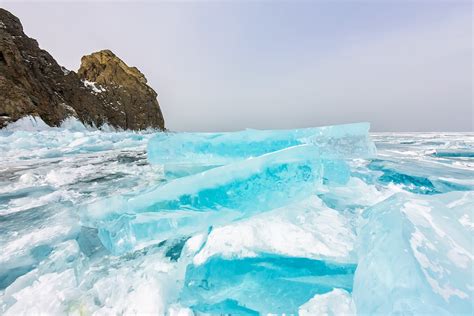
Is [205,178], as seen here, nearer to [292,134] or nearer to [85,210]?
[85,210]

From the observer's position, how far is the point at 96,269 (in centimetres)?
100

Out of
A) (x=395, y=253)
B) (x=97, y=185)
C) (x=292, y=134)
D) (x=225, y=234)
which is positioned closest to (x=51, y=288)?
(x=225, y=234)

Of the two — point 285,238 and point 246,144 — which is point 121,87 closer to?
point 246,144

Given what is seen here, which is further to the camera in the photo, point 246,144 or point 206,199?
point 246,144

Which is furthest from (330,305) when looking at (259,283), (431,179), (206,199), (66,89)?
(66,89)

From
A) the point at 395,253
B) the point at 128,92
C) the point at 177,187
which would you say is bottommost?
the point at 395,253

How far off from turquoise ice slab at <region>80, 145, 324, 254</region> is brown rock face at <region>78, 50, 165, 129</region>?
3491cm

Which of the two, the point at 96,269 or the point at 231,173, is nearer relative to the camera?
the point at 96,269

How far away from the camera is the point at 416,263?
60 cm

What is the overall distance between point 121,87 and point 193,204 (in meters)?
40.2

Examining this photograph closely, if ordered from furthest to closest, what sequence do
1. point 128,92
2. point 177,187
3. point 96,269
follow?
point 128,92 → point 177,187 → point 96,269

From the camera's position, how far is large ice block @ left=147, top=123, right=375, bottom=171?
267cm

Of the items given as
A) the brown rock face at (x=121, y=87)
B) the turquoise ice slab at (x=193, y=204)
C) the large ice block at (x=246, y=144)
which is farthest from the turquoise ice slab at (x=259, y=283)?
the brown rock face at (x=121, y=87)

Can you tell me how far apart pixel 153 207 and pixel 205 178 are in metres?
0.29
